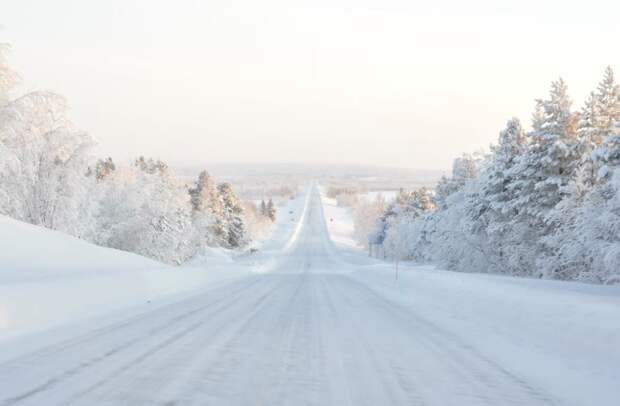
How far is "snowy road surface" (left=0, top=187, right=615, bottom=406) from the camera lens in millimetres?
6316

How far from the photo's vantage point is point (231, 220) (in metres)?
107

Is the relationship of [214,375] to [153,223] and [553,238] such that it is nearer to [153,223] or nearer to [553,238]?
[553,238]

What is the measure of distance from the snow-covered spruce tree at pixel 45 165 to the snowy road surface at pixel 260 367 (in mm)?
24703

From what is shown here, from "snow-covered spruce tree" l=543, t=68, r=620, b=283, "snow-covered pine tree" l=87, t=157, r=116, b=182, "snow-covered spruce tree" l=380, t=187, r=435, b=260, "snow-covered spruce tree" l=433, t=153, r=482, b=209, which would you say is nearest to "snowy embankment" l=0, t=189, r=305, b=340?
"snow-covered spruce tree" l=543, t=68, r=620, b=283

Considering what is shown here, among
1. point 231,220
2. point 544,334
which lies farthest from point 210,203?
point 544,334

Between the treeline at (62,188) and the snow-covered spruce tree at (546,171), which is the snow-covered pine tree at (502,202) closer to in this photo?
the snow-covered spruce tree at (546,171)

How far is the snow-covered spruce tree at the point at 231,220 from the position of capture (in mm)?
104375

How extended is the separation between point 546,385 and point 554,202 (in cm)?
3203

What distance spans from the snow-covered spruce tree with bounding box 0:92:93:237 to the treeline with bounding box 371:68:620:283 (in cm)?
2574

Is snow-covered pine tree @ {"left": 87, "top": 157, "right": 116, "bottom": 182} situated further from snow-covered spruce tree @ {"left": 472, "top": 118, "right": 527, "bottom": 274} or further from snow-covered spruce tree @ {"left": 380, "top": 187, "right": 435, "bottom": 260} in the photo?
snow-covered spruce tree @ {"left": 472, "top": 118, "right": 527, "bottom": 274}

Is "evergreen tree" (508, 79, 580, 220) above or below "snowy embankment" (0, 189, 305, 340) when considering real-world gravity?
above

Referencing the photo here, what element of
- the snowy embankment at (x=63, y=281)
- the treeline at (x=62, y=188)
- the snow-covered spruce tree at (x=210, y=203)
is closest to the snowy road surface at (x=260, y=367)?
the snowy embankment at (x=63, y=281)

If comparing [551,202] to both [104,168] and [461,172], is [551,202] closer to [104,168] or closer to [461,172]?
[461,172]

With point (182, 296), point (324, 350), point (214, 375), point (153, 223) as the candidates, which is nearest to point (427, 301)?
point (182, 296)
